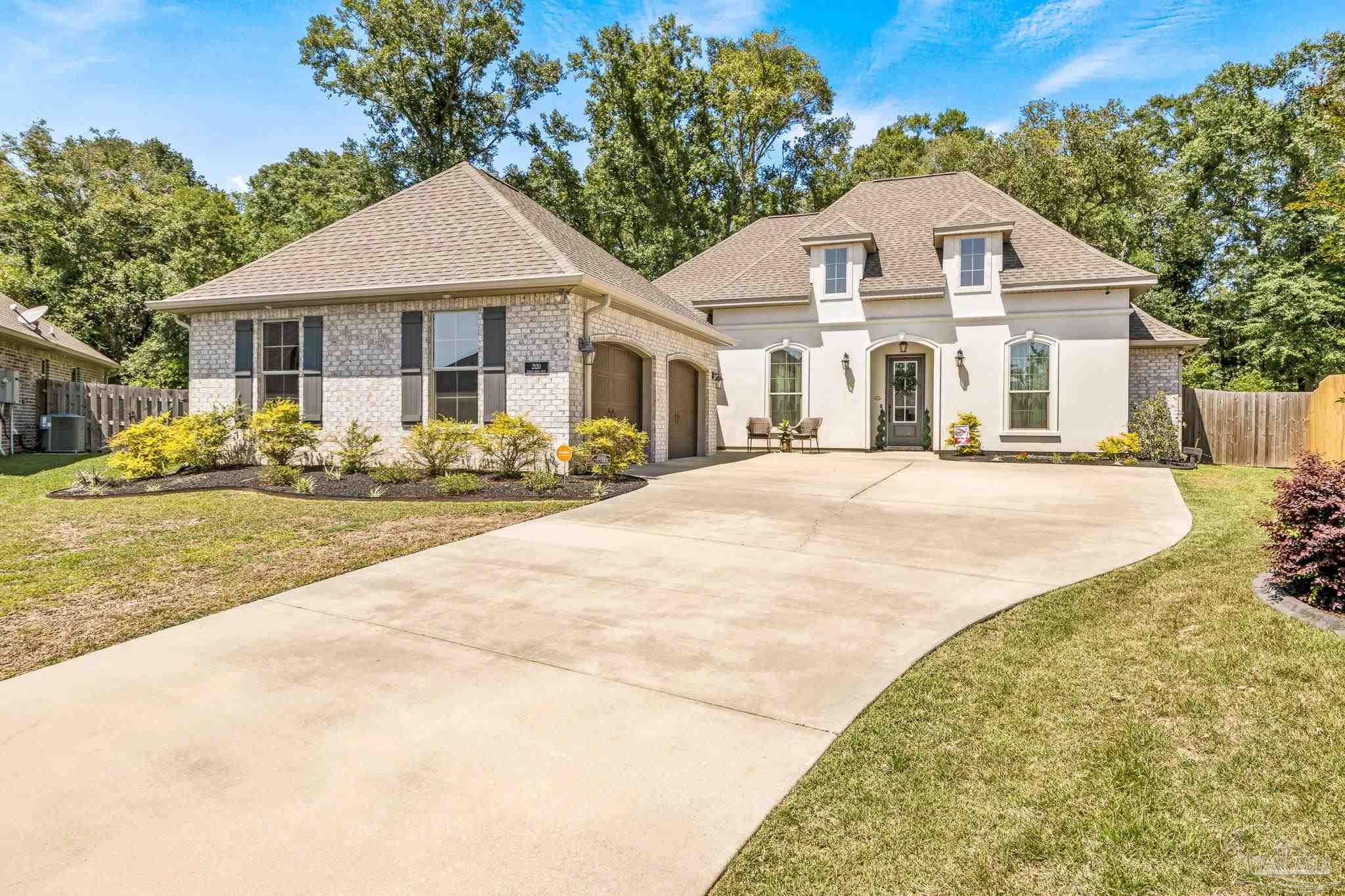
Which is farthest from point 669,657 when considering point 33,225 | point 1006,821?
point 33,225

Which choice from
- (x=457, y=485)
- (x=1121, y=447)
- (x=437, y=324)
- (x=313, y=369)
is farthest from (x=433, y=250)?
(x=1121, y=447)

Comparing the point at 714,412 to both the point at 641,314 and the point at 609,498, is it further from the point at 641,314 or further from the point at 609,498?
the point at 609,498

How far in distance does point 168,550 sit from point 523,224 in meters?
7.59

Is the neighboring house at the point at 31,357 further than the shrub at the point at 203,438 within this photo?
Yes

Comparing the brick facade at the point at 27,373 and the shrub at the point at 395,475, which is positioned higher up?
the brick facade at the point at 27,373

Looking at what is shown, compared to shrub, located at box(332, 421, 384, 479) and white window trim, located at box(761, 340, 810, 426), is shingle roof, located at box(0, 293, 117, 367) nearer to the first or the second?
shrub, located at box(332, 421, 384, 479)

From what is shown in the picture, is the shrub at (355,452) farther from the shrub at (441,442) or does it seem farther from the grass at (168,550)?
the grass at (168,550)

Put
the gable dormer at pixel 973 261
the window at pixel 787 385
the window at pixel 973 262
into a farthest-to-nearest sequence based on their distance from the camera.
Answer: the window at pixel 787 385 < the window at pixel 973 262 < the gable dormer at pixel 973 261

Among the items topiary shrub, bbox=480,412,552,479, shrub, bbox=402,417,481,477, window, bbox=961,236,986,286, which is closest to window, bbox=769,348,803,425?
window, bbox=961,236,986,286

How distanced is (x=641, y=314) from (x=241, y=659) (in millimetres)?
9982

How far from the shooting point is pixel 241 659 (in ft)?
11.9

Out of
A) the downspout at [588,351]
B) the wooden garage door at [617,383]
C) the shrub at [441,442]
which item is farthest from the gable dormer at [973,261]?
the shrub at [441,442]

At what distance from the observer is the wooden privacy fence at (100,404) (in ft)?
52.5

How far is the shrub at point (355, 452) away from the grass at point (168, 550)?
1571mm
